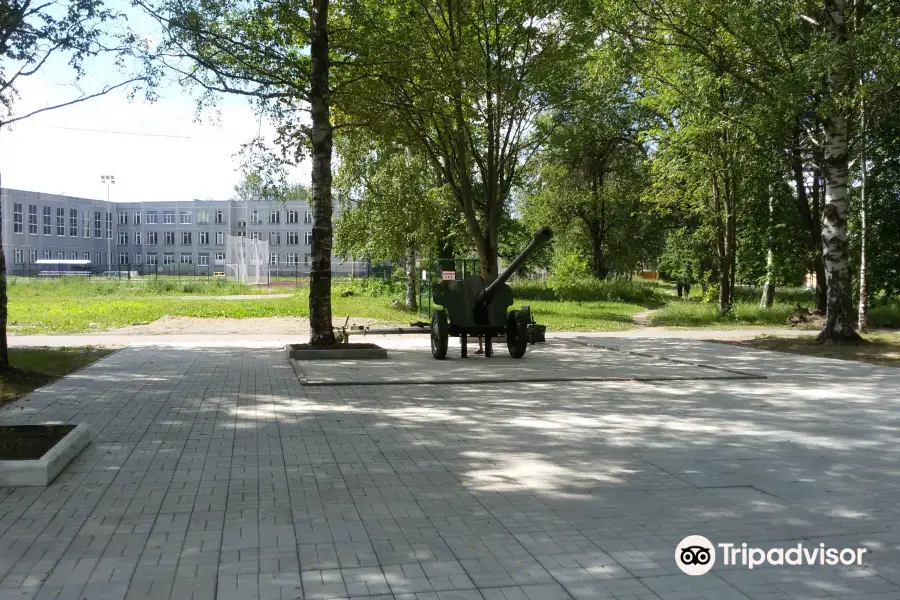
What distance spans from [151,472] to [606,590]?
382cm

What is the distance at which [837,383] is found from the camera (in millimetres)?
11352

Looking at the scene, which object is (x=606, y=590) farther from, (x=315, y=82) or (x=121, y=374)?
(x=315, y=82)

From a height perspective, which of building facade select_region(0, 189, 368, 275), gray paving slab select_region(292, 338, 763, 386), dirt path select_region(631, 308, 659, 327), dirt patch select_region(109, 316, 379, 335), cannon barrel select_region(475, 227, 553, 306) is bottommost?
dirt path select_region(631, 308, 659, 327)

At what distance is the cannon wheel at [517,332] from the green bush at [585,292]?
77.6 feet

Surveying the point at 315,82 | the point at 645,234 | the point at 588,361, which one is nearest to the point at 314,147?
the point at 315,82

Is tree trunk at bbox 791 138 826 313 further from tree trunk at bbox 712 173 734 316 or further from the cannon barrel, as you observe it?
the cannon barrel

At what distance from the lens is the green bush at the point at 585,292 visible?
39094mm

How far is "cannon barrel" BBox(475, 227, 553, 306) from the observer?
12.9 metres

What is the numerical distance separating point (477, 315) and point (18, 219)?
81287mm

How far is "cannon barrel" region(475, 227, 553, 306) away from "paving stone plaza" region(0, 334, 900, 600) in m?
3.01

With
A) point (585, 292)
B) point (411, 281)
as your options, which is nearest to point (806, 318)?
point (411, 281)

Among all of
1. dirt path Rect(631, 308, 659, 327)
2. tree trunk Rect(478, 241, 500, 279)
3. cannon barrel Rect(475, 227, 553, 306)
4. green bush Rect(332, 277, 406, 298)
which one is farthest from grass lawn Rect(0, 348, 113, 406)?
green bush Rect(332, 277, 406, 298)

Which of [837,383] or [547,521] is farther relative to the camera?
[837,383]

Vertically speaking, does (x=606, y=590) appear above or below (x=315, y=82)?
below
